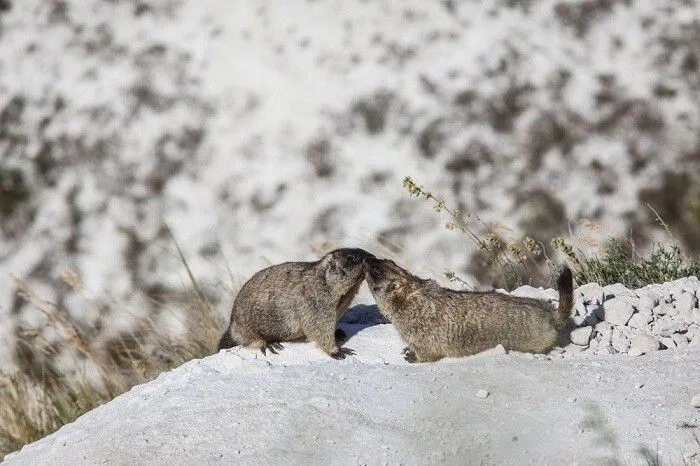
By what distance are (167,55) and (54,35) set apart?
0.66 meters

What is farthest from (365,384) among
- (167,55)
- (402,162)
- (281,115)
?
(167,55)

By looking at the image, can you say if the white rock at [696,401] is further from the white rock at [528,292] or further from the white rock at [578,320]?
the white rock at [528,292]

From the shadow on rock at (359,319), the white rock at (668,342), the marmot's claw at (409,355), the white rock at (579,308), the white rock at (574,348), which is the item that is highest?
the marmot's claw at (409,355)

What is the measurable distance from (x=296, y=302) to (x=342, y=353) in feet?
0.98

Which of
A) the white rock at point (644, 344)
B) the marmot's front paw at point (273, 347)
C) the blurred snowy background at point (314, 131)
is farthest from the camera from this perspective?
the blurred snowy background at point (314, 131)

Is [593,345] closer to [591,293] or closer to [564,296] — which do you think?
[564,296]

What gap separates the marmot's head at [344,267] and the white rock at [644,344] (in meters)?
0.98

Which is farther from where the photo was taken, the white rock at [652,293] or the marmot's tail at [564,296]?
the white rock at [652,293]

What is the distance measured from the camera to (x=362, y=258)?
409 centimetres

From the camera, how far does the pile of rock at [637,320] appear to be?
3.69 m

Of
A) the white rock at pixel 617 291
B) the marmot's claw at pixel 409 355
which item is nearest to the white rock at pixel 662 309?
the white rock at pixel 617 291

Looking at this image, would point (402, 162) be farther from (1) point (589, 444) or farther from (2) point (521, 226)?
(1) point (589, 444)

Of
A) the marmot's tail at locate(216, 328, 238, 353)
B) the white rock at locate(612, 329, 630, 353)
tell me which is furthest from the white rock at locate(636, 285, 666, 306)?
the marmot's tail at locate(216, 328, 238, 353)

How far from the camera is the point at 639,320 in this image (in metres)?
3.75
